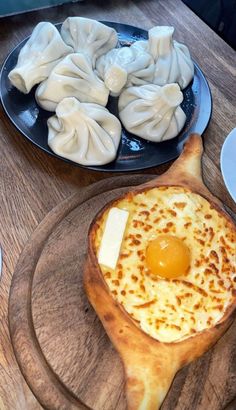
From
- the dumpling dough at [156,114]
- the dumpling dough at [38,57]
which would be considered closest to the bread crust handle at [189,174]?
the dumpling dough at [156,114]

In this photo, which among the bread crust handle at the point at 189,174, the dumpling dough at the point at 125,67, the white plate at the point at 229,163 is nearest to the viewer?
the bread crust handle at the point at 189,174

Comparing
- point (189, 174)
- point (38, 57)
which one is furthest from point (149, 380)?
point (38, 57)

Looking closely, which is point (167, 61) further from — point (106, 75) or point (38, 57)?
point (38, 57)

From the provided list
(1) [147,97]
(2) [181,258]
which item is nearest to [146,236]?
(2) [181,258]

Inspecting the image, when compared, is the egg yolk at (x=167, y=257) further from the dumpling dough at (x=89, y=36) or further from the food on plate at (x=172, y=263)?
the dumpling dough at (x=89, y=36)

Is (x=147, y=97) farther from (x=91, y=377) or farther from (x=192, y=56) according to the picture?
(x=91, y=377)

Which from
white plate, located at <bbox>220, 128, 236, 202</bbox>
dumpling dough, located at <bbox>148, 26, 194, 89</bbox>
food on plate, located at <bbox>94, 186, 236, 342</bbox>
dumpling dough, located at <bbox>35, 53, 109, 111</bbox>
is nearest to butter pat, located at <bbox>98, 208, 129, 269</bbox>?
food on plate, located at <bbox>94, 186, 236, 342</bbox>

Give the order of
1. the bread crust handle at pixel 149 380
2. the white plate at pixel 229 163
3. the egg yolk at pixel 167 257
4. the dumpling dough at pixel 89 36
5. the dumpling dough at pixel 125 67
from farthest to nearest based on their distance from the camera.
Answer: the dumpling dough at pixel 89 36 → the dumpling dough at pixel 125 67 → the white plate at pixel 229 163 → the egg yolk at pixel 167 257 → the bread crust handle at pixel 149 380
